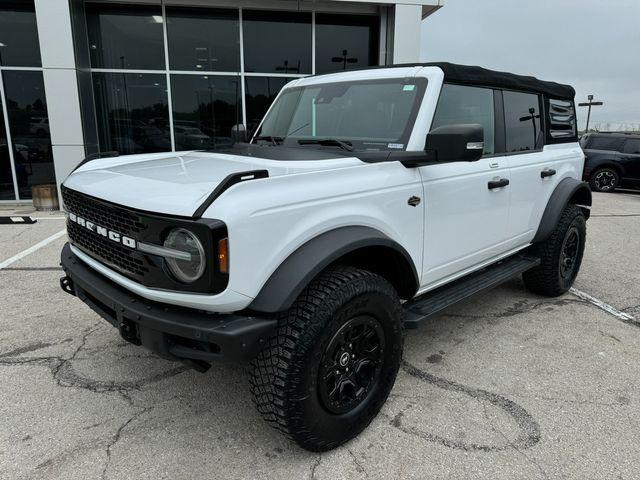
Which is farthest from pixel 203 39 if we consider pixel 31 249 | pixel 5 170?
pixel 31 249

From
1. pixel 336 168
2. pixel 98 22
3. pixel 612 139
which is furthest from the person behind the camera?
pixel 612 139

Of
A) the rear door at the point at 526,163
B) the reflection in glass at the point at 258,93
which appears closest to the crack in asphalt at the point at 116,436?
the rear door at the point at 526,163

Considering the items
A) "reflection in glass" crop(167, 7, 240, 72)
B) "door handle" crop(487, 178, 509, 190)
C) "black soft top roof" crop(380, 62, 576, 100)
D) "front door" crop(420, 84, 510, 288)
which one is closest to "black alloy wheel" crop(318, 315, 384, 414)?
"front door" crop(420, 84, 510, 288)

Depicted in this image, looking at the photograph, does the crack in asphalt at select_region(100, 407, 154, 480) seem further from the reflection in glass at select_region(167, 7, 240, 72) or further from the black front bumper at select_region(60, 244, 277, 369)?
the reflection in glass at select_region(167, 7, 240, 72)

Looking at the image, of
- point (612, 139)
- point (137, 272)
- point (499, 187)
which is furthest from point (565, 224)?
point (612, 139)

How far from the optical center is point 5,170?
1049cm

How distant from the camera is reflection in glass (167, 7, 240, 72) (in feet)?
34.6

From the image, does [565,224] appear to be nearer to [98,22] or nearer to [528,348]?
Answer: [528,348]

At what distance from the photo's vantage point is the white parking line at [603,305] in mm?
4203

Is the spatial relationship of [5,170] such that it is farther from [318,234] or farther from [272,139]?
[318,234]

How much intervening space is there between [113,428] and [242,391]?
74cm

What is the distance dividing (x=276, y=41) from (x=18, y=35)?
5.37m

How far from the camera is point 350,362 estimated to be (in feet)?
8.10

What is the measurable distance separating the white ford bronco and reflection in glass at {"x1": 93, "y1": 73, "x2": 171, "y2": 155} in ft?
26.0
